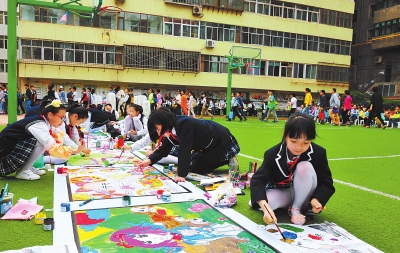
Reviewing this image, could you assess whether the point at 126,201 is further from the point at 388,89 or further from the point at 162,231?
the point at 388,89

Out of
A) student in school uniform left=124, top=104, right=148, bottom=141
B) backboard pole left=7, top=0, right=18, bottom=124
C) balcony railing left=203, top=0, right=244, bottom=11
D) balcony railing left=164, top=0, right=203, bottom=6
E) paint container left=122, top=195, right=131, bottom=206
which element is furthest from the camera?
balcony railing left=203, top=0, right=244, bottom=11

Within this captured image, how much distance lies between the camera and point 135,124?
641 centimetres

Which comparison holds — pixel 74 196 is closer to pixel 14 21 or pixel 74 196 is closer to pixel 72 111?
pixel 72 111

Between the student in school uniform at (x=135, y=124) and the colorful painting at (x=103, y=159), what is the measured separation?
4.15 ft

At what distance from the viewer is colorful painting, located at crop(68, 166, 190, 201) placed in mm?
2857

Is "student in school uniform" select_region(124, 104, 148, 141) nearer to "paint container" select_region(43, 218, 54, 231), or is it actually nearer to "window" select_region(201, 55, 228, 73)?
"paint container" select_region(43, 218, 54, 231)

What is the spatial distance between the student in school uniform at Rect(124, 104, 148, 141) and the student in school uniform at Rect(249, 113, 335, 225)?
4.22m

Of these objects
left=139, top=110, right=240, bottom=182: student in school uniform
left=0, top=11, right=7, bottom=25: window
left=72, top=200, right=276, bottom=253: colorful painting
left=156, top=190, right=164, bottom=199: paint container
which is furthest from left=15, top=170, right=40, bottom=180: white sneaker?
left=0, top=11, right=7, bottom=25: window

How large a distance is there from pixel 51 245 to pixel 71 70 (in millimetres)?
18462

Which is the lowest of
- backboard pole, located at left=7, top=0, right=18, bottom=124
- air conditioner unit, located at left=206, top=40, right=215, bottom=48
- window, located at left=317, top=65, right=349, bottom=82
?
backboard pole, located at left=7, top=0, right=18, bottom=124

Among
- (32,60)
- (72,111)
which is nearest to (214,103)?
(32,60)

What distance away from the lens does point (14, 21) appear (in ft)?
26.0

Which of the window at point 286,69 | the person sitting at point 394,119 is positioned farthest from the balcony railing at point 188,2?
the person sitting at point 394,119

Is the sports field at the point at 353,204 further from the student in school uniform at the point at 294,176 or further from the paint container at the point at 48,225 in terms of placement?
the student in school uniform at the point at 294,176
